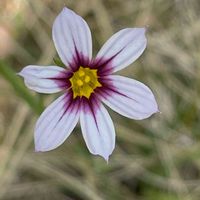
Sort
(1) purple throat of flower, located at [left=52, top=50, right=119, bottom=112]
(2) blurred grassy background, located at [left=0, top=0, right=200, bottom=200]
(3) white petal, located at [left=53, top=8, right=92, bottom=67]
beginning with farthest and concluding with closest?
1. (2) blurred grassy background, located at [left=0, top=0, right=200, bottom=200]
2. (1) purple throat of flower, located at [left=52, top=50, right=119, bottom=112]
3. (3) white petal, located at [left=53, top=8, right=92, bottom=67]

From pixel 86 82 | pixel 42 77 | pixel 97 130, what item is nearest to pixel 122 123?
pixel 86 82

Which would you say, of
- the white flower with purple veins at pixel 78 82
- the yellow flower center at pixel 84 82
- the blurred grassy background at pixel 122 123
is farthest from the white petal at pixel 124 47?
the blurred grassy background at pixel 122 123

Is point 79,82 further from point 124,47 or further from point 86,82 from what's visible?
point 124,47

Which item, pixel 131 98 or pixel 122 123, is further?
pixel 122 123

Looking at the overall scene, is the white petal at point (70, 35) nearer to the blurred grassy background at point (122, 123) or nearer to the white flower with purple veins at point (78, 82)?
the white flower with purple veins at point (78, 82)

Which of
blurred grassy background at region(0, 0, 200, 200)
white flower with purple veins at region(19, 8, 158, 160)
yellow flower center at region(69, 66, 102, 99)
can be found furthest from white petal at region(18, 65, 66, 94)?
blurred grassy background at region(0, 0, 200, 200)

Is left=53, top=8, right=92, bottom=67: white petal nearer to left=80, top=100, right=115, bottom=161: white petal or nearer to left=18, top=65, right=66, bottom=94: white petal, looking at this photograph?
left=18, top=65, right=66, bottom=94: white petal
